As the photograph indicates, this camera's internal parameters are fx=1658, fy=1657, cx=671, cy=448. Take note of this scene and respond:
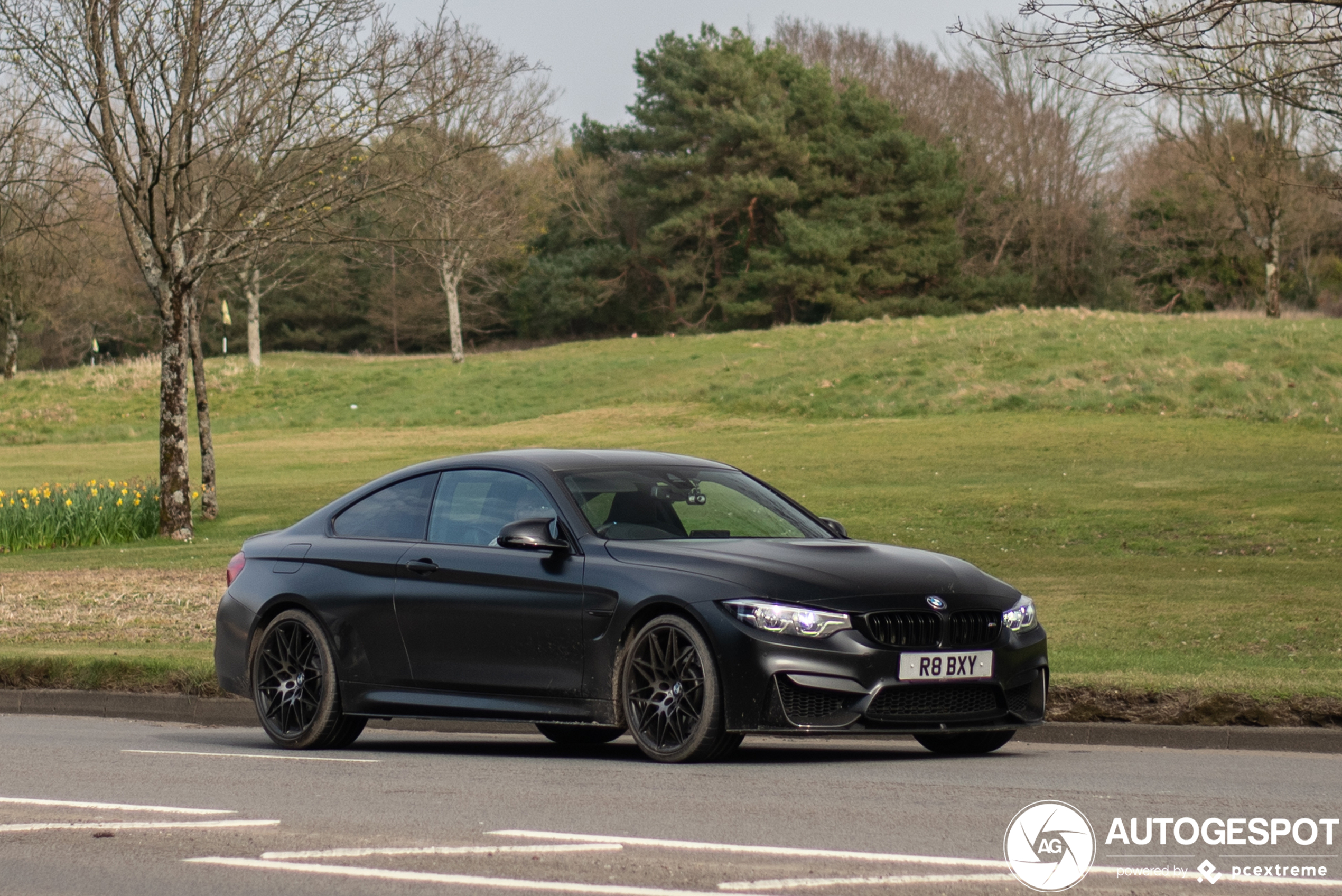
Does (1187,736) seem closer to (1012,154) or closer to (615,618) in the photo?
(615,618)

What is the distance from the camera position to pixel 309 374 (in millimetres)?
60469

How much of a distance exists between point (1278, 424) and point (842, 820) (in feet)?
→ 98.4

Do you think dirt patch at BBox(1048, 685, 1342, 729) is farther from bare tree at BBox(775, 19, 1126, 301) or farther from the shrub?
bare tree at BBox(775, 19, 1126, 301)

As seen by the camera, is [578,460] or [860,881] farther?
[578,460]

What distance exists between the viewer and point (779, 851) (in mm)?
5953

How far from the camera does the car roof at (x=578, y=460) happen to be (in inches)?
362

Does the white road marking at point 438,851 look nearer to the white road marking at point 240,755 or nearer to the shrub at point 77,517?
the white road marking at point 240,755

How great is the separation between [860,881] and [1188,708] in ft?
14.9

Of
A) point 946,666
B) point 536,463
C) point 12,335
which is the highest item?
point 12,335

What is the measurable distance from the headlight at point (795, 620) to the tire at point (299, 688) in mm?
2914

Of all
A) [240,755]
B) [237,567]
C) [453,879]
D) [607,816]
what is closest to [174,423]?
[237,567]

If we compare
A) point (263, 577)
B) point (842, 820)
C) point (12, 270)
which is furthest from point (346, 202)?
point (12, 270)

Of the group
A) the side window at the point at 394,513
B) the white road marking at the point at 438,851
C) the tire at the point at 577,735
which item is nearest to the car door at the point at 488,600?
the side window at the point at 394,513

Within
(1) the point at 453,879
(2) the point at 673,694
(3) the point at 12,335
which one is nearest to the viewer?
(1) the point at 453,879
